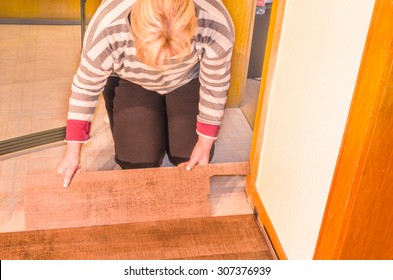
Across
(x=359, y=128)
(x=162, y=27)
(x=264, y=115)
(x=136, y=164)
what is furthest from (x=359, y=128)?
(x=136, y=164)

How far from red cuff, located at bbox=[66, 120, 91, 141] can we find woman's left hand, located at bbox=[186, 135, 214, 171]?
37 centimetres

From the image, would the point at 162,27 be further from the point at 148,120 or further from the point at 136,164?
the point at 136,164

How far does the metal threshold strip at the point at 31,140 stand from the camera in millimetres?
2064

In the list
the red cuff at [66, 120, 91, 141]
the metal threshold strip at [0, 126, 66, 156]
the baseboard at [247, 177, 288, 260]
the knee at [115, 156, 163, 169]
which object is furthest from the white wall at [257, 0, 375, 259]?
the metal threshold strip at [0, 126, 66, 156]

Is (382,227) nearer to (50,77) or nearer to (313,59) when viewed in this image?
(313,59)

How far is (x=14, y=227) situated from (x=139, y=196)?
1.39 ft

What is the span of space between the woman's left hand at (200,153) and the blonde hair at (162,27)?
0.43m

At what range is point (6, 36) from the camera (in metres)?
3.36

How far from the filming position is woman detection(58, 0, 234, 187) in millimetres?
1291

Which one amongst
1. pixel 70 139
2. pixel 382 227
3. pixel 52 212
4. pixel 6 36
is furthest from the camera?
pixel 6 36

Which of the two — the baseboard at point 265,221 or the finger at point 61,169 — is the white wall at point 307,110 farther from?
the finger at point 61,169

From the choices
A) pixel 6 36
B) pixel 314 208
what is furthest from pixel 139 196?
pixel 6 36

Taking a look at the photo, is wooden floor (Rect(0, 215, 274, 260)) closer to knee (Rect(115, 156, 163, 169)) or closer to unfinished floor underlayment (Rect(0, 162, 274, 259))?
unfinished floor underlayment (Rect(0, 162, 274, 259))

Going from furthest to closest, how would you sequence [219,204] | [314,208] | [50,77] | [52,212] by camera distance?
[50,77], [219,204], [52,212], [314,208]
